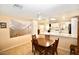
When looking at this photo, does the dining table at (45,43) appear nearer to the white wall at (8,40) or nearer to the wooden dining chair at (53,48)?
the wooden dining chair at (53,48)

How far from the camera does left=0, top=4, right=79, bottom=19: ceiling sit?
1.92 metres

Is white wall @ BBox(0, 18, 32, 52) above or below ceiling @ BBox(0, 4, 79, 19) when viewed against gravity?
below

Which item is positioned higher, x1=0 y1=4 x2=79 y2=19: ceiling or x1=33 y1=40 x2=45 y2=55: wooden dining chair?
x1=0 y1=4 x2=79 y2=19: ceiling

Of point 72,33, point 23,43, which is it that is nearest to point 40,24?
point 23,43

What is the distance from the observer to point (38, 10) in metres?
1.94

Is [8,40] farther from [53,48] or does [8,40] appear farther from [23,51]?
[53,48]

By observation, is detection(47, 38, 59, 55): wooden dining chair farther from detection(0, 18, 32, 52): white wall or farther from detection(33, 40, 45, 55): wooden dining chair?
detection(0, 18, 32, 52): white wall

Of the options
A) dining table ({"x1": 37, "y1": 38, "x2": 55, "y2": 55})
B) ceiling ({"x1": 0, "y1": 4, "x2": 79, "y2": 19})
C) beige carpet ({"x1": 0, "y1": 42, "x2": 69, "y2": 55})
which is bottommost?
beige carpet ({"x1": 0, "y1": 42, "x2": 69, "y2": 55})

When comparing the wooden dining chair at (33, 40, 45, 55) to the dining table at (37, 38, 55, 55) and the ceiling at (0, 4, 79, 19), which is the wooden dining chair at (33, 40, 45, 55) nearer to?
the dining table at (37, 38, 55, 55)

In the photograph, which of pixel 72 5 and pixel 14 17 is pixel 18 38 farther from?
pixel 72 5

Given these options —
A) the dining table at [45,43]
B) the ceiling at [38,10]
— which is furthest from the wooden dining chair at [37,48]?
the ceiling at [38,10]

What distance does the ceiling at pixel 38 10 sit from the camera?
1.92 m

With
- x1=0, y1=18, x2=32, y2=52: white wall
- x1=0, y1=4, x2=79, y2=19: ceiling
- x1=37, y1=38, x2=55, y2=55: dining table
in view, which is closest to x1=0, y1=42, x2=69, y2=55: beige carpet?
x1=0, y1=18, x2=32, y2=52: white wall
